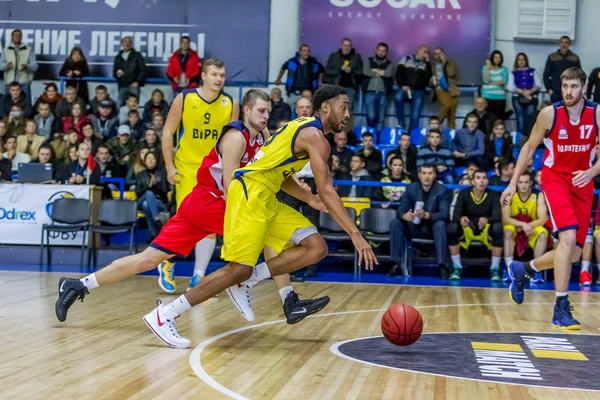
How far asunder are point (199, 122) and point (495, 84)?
29.3 ft

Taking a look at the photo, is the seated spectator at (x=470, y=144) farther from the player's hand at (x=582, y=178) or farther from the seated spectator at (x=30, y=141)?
the player's hand at (x=582, y=178)

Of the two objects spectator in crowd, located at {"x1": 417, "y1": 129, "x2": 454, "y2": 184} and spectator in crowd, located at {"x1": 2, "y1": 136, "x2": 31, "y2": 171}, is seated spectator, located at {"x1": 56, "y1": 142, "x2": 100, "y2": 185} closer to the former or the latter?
spectator in crowd, located at {"x1": 2, "y1": 136, "x2": 31, "y2": 171}

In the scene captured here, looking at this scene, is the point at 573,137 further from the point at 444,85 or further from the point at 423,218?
the point at 444,85

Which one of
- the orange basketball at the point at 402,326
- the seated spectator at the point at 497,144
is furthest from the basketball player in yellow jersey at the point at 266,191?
the seated spectator at the point at 497,144

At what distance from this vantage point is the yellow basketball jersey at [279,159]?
5641 millimetres

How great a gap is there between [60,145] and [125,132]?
1.11 metres

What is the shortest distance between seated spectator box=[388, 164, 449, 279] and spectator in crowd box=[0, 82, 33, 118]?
7903mm

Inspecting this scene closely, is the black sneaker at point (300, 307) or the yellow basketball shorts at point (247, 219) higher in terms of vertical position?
the yellow basketball shorts at point (247, 219)

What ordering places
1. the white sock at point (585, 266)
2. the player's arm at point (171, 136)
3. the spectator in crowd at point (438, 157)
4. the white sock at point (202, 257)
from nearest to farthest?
the player's arm at point (171, 136)
the white sock at point (202, 257)
the white sock at point (585, 266)
the spectator in crowd at point (438, 157)

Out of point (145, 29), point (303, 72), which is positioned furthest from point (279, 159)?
point (145, 29)

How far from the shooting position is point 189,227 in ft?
21.2

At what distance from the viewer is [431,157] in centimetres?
1387

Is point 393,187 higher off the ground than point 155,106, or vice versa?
point 155,106

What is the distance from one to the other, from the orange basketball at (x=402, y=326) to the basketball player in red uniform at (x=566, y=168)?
186 centimetres
